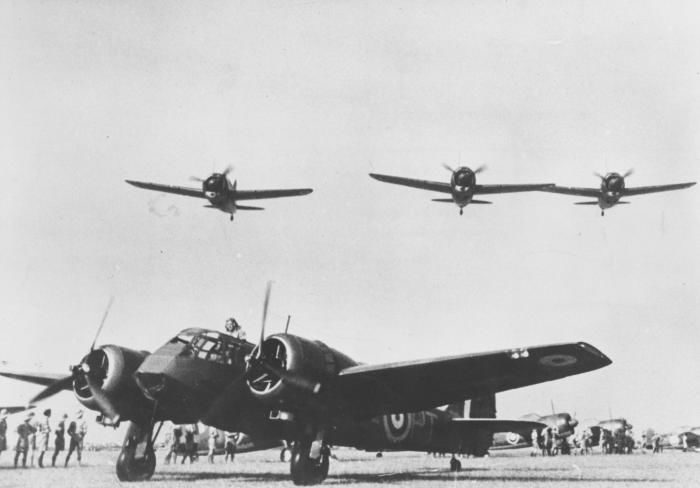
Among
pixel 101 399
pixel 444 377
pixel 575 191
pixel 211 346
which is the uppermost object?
pixel 575 191

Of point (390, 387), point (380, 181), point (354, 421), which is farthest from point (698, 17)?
point (380, 181)

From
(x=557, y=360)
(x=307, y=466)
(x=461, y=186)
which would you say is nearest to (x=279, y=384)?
(x=307, y=466)

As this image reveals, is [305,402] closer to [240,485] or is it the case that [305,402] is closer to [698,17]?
[240,485]

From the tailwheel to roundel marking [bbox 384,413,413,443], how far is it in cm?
277

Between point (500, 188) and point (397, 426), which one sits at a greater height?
point (500, 188)

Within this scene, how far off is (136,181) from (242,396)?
14.7 meters

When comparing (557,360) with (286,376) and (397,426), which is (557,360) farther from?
(397,426)

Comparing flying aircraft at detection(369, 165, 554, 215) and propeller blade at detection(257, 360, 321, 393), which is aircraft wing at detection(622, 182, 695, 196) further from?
propeller blade at detection(257, 360, 321, 393)

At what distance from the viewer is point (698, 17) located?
11484mm

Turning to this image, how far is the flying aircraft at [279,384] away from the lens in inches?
423

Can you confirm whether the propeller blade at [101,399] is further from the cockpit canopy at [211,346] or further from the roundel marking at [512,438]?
the roundel marking at [512,438]

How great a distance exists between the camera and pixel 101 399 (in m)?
11.8

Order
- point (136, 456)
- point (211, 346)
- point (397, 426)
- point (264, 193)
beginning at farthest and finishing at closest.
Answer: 1. point (264, 193)
2. point (397, 426)
3. point (136, 456)
4. point (211, 346)

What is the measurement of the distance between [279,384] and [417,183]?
1539 centimetres
